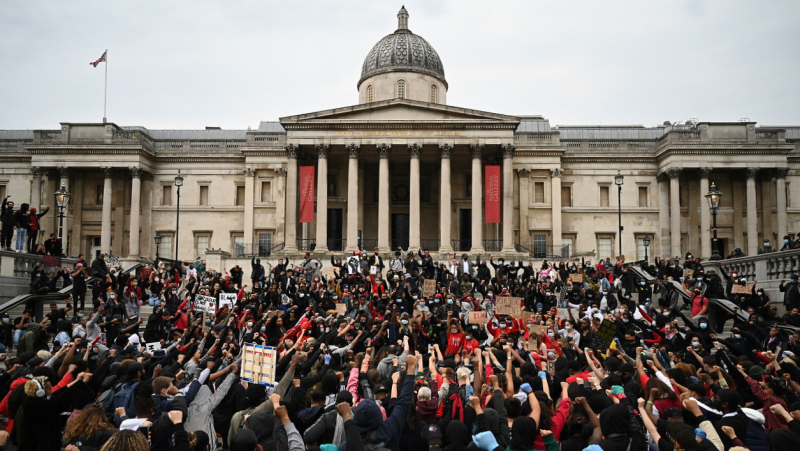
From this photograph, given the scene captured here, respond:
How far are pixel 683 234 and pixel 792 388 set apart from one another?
4101 centimetres

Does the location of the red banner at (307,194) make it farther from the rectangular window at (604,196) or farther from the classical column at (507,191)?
the rectangular window at (604,196)

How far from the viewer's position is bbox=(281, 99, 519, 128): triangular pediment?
42.6m

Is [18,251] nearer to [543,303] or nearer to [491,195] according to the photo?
[543,303]

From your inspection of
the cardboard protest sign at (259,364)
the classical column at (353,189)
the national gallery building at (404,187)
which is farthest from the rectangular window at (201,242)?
the cardboard protest sign at (259,364)

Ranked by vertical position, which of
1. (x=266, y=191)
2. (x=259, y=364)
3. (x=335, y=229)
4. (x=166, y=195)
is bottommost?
(x=259, y=364)

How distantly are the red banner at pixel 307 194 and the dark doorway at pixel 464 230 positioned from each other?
35.0ft

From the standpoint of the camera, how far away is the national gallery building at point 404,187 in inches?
1810

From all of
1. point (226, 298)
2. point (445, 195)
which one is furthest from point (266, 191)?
point (226, 298)

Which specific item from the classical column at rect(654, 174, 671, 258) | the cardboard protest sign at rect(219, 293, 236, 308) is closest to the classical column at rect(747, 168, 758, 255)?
the classical column at rect(654, 174, 671, 258)

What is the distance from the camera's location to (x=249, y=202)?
4769cm

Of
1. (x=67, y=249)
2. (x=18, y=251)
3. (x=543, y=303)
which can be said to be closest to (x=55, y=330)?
(x=18, y=251)

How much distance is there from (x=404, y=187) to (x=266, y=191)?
10337 mm

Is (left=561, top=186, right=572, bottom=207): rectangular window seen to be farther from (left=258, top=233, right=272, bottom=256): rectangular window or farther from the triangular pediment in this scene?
(left=258, top=233, right=272, bottom=256): rectangular window

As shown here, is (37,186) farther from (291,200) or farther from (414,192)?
(414,192)
